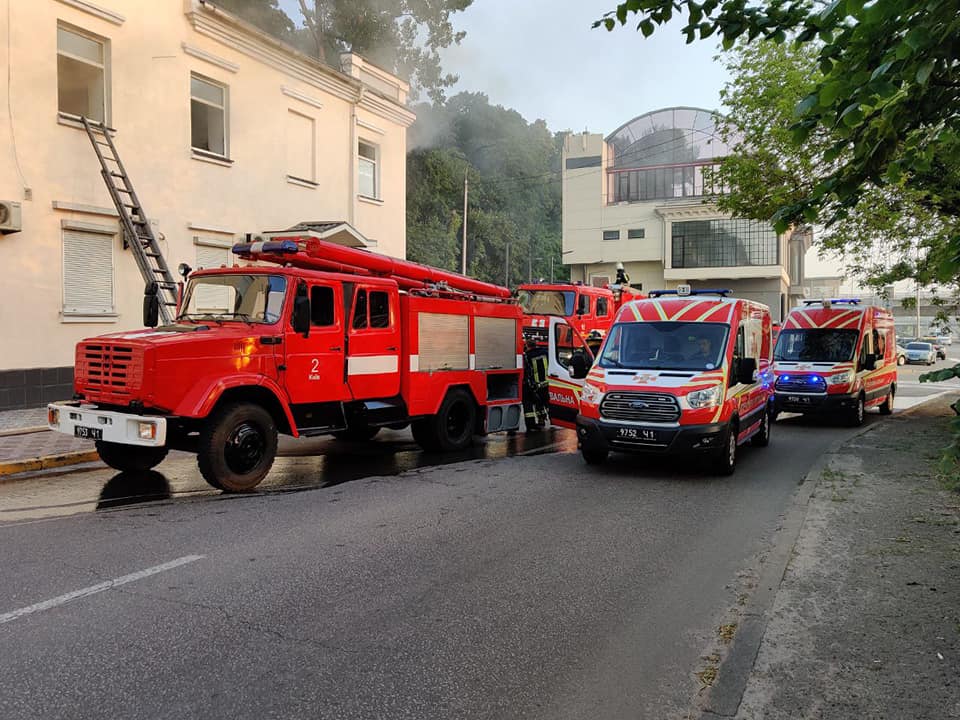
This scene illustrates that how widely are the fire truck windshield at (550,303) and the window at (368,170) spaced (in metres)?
6.51

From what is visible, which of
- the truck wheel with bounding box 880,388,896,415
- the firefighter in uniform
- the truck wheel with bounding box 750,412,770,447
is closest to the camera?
the truck wheel with bounding box 750,412,770,447

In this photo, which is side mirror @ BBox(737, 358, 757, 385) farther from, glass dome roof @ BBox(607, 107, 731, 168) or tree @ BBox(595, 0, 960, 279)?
glass dome roof @ BBox(607, 107, 731, 168)

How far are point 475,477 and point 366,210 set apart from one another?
576 inches

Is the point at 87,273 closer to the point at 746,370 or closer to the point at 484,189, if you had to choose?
the point at 746,370

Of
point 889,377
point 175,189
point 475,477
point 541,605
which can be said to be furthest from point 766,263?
point 541,605

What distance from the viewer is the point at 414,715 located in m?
3.47

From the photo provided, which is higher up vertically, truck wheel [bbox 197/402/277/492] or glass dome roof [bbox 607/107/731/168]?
glass dome roof [bbox 607/107/731/168]

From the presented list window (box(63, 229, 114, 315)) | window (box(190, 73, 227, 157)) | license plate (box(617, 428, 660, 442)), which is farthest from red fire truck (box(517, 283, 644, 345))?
license plate (box(617, 428, 660, 442))

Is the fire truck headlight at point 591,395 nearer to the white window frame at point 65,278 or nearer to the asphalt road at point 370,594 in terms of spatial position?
the asphalt road at point 370,594

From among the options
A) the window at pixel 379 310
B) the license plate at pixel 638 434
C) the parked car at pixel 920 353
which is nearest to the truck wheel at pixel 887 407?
the license plate at pixel 638 434

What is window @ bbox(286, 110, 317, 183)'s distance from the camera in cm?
1956

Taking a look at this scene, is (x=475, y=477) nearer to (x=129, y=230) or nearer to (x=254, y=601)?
(x=254, y=601)

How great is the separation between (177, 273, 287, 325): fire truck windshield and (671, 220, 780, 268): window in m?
42.0

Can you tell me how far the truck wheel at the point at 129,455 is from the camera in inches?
348
